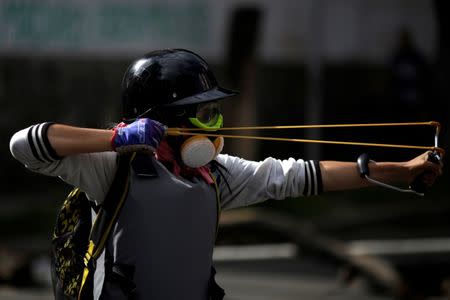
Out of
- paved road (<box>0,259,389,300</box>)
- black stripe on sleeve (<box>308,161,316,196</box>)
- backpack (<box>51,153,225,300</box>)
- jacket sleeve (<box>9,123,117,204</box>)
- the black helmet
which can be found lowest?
paved road (<box>0,259,389,300</box>)

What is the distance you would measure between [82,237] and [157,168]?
1.10 feet

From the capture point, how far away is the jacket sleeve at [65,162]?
160 inches

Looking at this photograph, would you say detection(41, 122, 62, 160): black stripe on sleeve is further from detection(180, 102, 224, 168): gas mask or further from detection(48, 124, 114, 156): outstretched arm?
detection(180, 102, 224, 168): gas mask

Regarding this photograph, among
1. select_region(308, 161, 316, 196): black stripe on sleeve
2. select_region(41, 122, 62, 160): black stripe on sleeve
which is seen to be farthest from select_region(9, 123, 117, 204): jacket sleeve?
select_region(308, 161, 316, 196): black stripe on sleeve

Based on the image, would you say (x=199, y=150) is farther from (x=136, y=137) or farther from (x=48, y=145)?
(x=48, y=145)

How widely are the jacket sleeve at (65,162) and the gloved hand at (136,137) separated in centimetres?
18

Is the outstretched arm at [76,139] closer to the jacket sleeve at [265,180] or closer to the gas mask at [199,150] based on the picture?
the gas mask at [199,150]

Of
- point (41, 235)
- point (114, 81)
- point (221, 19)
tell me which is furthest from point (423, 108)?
point (41, 235)

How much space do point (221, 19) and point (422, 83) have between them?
8.32 ft

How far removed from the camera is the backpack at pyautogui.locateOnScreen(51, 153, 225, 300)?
4.22 metres

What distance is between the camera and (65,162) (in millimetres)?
4152

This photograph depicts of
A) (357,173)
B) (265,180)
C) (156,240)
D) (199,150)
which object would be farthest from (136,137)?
(357,173)

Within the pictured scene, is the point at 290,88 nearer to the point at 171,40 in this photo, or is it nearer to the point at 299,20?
the point at 299,20

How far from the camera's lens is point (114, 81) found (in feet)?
50.2
